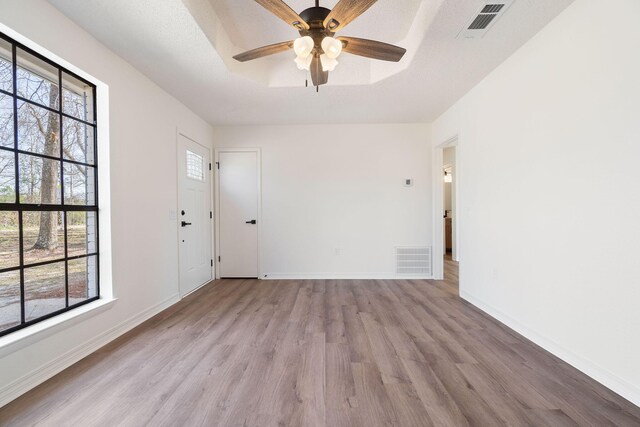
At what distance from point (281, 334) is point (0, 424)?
1.58m

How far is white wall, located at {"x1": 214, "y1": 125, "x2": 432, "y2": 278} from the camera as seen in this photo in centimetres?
401

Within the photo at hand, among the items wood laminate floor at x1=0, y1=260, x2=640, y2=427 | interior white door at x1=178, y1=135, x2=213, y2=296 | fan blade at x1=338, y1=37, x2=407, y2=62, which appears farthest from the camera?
interior white door at x1=178, y1=135, x2=213, y2=296

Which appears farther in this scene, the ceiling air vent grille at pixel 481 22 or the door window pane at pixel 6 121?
the ceiling air vent grille at pixel 481 22

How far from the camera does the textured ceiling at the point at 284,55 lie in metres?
1.79

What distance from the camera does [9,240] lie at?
1.54 metres

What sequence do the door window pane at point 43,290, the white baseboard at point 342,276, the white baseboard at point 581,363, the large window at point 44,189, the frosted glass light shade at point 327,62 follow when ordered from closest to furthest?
the white baseboard at point 581,363 → the large window at point 44,189 → the door window pane at point 43,290 → the frosted glass light shade at point 327,62 → the white baseboard at point 342,276

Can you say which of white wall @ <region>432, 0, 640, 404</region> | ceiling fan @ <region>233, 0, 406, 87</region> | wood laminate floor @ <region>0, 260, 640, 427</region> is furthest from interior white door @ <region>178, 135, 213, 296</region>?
white wall @ <region>432, 0, 640, 404</region>

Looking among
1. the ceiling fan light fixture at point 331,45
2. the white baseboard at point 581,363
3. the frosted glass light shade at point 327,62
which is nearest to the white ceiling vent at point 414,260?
the white baseboard at point 581,363

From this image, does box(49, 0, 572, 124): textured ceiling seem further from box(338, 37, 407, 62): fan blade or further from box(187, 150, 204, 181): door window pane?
box(187, 150, 204, 181): door window pane

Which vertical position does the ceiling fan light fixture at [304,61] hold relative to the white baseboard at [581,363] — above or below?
above

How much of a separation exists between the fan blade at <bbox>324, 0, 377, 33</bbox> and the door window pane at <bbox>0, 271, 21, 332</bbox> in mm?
2481

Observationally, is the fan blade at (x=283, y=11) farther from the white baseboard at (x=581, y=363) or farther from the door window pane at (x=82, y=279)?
the white baseboard at (x=581, y=363)

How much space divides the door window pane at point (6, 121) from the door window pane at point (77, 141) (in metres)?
0.32

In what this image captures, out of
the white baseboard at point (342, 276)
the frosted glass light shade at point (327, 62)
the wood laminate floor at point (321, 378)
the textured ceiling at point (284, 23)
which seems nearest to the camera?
the wood laminate floor at point (321, 378)
